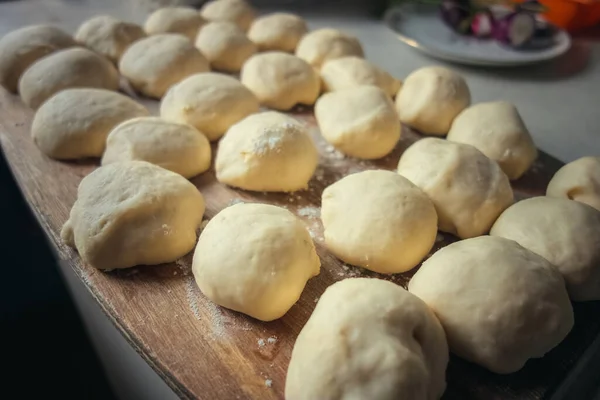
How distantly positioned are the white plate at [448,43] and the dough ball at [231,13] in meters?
0.70

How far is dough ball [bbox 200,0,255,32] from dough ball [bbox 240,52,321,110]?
23.8 inches

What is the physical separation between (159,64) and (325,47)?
640 mm

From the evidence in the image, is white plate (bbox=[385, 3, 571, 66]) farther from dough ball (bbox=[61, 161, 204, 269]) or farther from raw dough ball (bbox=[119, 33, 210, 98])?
dough ball (bbox=[61, 161, 204, 269])

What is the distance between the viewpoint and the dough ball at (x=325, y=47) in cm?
196

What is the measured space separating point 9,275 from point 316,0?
83.5 inches

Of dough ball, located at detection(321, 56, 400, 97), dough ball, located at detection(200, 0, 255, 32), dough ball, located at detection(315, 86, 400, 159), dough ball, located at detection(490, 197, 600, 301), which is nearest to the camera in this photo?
dough ball, located at detection(490, 197, 600, 301)

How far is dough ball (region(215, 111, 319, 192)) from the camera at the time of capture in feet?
4.48

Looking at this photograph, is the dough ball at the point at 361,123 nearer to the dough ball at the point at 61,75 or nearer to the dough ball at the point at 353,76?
the dough ball at the point at 353,76

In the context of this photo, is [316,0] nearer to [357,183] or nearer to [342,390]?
[357,183]

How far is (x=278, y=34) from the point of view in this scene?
6.95 feet

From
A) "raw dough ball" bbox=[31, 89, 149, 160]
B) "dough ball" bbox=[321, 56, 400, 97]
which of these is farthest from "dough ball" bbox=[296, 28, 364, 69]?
"raw dough ball" bbox=[31, 89, 149, 160]

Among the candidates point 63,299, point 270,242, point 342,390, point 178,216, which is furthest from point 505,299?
point 63,299

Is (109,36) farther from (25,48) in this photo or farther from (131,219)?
(131,219)

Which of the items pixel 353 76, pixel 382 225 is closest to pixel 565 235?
pixel 382 225
